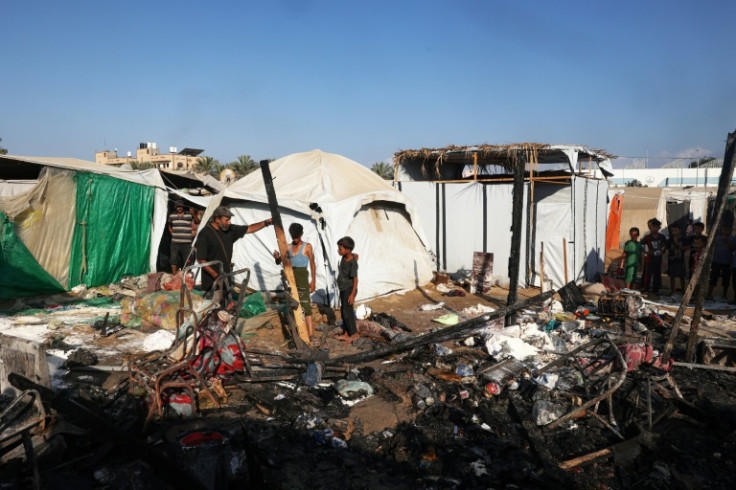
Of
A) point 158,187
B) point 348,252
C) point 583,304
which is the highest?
point 158,187

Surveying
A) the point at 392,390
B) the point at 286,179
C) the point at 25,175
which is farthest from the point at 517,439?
the point at 25,175

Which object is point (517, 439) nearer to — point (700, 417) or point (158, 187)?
point (700, 417)

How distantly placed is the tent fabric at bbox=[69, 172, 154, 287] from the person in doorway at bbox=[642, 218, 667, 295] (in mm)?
10725

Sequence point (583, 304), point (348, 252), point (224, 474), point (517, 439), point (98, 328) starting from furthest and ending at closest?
point (583, 304) → point (98, 328) → point (348, 252) → point (517, 439) → point (224, 474)

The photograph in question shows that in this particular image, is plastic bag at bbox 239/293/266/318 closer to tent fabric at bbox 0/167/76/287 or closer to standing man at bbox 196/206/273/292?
standing man at bbox 196/206/273/292

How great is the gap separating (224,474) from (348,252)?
381 cm

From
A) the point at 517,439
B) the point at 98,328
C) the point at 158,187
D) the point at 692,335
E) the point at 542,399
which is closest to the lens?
the point at 517,439

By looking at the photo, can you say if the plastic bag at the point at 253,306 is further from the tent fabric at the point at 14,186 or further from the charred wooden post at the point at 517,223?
the tent fabric at the point at 14,186

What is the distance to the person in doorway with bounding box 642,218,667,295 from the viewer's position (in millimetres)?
10219

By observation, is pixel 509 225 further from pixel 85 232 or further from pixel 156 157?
pixel 156 157

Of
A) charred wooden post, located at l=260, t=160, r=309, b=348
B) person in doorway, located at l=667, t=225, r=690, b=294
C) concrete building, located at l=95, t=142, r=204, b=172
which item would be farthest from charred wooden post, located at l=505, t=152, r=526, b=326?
concrete building, located at l=95, t=142, r=204, b=172

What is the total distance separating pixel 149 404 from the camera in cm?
439

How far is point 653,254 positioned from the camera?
10.4 metres

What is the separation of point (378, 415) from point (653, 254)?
8159 mm
